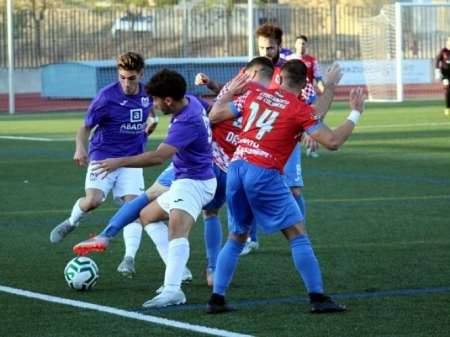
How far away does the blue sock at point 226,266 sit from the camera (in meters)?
7.90

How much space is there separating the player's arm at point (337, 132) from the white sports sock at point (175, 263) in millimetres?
1309

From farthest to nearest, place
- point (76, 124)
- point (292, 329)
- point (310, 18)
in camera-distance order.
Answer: point (310, 18), point (76, 124), point (292, 329)

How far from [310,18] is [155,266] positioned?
128 ft

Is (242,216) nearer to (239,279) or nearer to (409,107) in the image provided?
(239,279)

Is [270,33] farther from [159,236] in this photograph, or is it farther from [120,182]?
[159,236]

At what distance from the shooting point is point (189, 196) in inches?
328

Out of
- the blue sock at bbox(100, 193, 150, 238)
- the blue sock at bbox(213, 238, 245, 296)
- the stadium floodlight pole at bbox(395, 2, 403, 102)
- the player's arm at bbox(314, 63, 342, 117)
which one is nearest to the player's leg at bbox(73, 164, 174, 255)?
the blue sock at bbox(100, 193, 150, 238)

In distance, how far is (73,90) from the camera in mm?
40625

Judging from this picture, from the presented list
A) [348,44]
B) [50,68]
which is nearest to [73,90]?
[50,68]

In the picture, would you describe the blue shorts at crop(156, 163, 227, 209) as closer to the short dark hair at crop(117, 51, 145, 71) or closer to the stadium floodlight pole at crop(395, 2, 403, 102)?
the short dark hair at crop(117, 51, 145, 71)

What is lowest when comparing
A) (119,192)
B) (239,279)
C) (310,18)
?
(239,279)

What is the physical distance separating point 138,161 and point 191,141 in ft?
1.37

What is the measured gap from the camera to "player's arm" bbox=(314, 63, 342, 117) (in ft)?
26.5

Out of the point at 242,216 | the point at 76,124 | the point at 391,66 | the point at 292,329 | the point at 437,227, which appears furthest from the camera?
the point at 391,66
